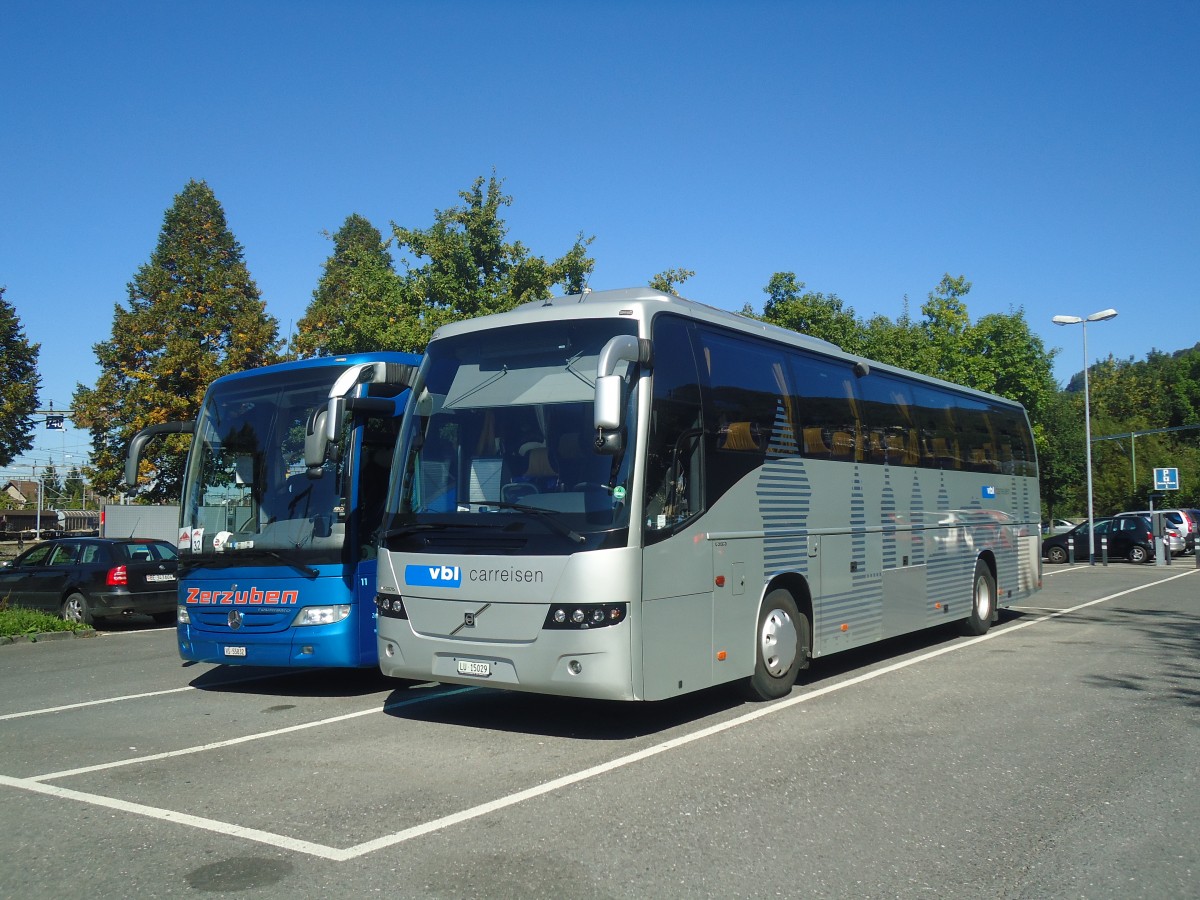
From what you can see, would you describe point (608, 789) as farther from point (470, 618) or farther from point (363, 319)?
point (363, 319)

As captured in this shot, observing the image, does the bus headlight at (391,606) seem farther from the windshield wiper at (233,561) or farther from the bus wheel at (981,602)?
the bus wheel at (981,602)

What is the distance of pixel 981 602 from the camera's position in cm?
1463

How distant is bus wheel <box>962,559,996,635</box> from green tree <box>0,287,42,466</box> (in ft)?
123

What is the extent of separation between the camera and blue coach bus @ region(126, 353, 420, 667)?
957 centimetres

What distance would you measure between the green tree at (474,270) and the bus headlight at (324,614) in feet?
59.4

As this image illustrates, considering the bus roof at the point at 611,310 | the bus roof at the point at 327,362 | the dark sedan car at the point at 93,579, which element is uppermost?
the bus roof at the point at 611,310

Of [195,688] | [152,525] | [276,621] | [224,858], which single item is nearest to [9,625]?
[195,688]

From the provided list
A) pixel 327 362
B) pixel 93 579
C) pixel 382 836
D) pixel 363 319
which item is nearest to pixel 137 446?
pixel 327 362

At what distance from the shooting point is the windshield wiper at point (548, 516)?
293 inches

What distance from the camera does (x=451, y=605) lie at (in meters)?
8.03

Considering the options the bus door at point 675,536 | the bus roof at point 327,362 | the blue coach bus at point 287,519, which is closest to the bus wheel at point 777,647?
the bus door at point 675,536

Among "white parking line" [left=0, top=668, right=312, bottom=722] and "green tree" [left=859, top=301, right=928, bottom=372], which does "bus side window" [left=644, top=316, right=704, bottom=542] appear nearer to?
"white parking line" [left=0, top=668, right=312, bottom=722]

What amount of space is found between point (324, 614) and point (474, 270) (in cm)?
1972

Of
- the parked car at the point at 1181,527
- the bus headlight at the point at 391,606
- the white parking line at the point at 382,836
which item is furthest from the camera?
A: the parked car at the point at 1181,527
